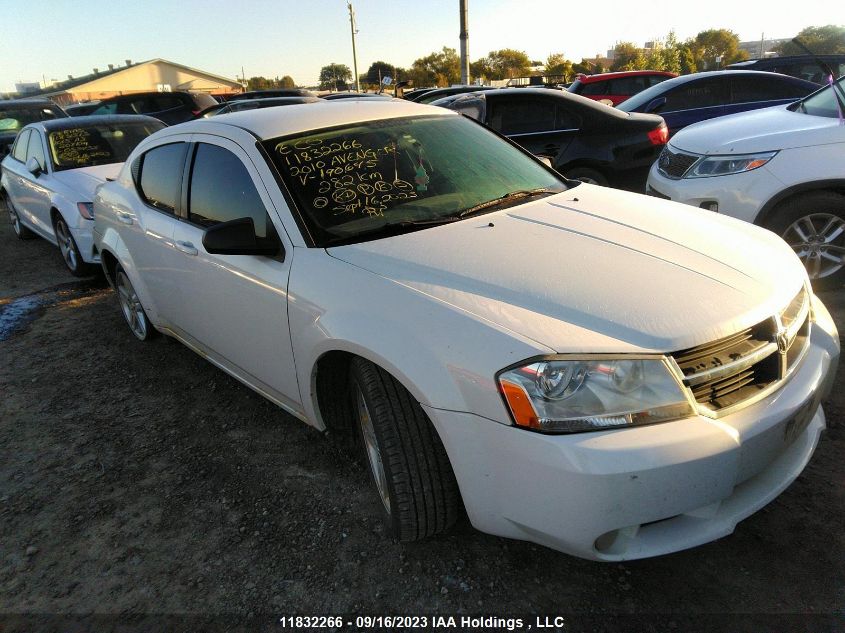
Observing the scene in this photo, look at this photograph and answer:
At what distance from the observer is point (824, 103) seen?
4.69 metres

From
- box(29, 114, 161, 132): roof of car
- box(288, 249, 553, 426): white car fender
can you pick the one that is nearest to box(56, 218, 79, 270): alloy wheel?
box(29, 114, 161, 132): roof of car

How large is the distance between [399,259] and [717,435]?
1211 millimetres

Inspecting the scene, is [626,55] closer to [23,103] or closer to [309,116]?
[23,103]

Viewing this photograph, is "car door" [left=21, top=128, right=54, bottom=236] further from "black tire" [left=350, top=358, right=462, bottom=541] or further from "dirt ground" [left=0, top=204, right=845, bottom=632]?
"black tire" [left=350, top=358, right=462, bottom=541]

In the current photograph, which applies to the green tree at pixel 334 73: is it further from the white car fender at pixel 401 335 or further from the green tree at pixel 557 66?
the white car fender at pixel 401 335

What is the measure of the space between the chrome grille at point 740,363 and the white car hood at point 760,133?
8.81 feet

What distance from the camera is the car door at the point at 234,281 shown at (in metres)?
2.61

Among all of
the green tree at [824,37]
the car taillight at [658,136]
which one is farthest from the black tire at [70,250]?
the green tree at [824,37]

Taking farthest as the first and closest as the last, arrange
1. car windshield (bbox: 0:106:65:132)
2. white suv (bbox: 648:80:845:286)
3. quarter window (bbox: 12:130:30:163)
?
car windshield (bbox: 0:106:65:132), quarter window (bbox: 12:130:30:163), white suv (bbox: 648:80:845:286)

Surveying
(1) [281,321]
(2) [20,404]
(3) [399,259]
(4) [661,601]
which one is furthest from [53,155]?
(4) [661,601]

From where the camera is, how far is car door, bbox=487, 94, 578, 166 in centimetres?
662

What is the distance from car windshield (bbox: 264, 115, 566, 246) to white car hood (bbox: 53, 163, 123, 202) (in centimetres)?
394

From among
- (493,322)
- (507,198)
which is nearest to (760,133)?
(507,198)

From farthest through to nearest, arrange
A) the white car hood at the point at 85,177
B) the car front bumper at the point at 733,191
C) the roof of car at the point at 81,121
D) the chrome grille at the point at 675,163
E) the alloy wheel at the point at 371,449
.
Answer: the roof of car at the point at 81,121, the white car hood at the point at 85,177, the chrome grille at the point at 675,163, the car front bumper at the point at 733,191, the alloy wheel at the point at 371,449
